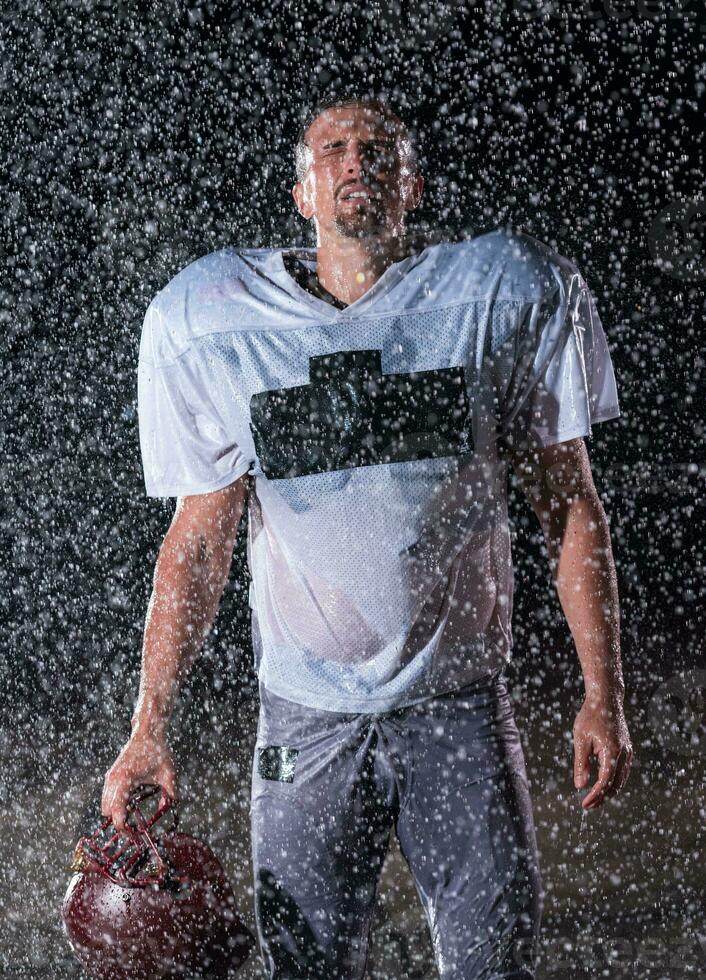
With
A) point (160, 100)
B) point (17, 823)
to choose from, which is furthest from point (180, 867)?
point (160, 100)

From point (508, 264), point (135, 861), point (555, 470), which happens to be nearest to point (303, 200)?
point (508, 264)

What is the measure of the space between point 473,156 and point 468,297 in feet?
6.72

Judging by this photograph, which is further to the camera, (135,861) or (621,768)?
(135,861)

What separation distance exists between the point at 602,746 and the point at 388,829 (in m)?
0.35

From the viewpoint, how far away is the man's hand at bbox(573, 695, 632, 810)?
142 cm

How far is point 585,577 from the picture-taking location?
1509 mm

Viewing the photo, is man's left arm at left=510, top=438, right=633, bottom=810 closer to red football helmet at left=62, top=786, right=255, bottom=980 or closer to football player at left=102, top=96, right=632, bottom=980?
football player at left=102, top=96, right=632, bottom=980

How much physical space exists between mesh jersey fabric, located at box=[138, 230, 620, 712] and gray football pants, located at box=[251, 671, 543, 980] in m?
0.05

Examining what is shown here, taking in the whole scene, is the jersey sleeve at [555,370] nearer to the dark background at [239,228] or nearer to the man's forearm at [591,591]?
the man's forearm at [591,591]

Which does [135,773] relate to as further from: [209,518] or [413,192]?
[413,192]

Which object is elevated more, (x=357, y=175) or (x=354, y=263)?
(x=357, y=175)

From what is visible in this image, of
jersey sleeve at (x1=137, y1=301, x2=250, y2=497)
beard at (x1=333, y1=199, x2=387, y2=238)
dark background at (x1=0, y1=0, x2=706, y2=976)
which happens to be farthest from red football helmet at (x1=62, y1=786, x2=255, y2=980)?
dark background at (x1=0, y1=0, x2=706, y2=976)

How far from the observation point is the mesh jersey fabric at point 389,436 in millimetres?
1455

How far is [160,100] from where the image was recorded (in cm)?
302
